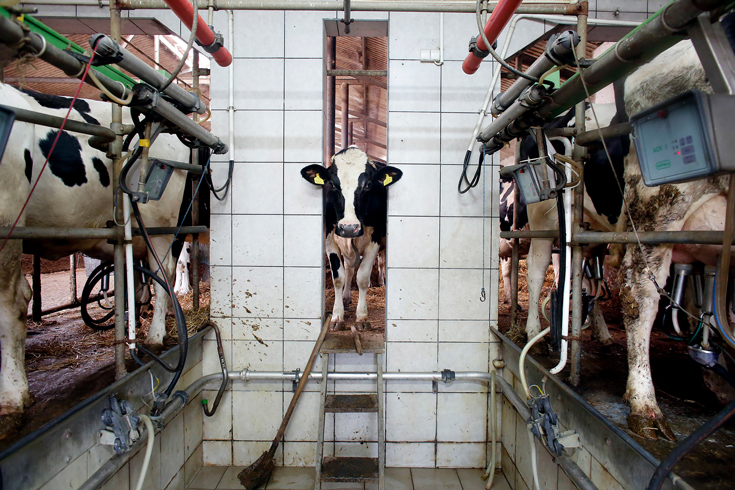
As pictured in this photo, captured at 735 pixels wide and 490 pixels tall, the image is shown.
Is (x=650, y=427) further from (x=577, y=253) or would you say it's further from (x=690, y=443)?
(x=577, y=253)

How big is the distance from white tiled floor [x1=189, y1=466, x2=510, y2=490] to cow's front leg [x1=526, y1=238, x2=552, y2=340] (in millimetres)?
1068

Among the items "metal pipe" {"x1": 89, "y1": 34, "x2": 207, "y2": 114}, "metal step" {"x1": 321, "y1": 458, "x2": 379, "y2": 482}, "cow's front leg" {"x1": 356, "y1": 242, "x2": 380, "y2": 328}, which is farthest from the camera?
"cow's front leg" {"x1": 356, "y1": 242, "x2": 380, "y2": 328}

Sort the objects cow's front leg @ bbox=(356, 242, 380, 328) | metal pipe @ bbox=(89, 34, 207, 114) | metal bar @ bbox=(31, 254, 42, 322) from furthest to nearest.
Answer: cow's front leg @ bbox=(356, 242, 380, 328), metal bar @ bbox=(31, 254, 42, 322), metal pipe @ bbox=(89, 34, 207, 114)

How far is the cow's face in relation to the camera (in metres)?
2.53

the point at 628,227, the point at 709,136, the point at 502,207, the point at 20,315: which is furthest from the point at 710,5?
the point at 502,207

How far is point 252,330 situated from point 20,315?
1.26 m

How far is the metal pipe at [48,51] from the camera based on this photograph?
3.22 ft

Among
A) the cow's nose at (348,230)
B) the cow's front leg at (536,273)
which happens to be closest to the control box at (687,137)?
the cow's front leg at (536,273)

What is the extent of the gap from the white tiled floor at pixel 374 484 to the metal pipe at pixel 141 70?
2.33 m

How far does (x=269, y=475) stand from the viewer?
2.45 m

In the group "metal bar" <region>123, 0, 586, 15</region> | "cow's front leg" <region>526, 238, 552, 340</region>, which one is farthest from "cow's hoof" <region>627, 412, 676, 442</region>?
"metal bar" <region>123, 0, 586, 15</region>

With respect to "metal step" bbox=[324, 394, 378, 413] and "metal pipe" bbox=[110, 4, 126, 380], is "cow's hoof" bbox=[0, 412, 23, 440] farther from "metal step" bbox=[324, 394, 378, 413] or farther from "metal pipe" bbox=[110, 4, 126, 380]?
"metal step" bbox=[324, 394, 378, 413]

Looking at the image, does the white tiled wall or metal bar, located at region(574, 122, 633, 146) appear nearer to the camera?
metal bar, located at region(574, 122, 633, 146)

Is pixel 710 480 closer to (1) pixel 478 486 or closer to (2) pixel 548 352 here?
(2) pixel 548 352
